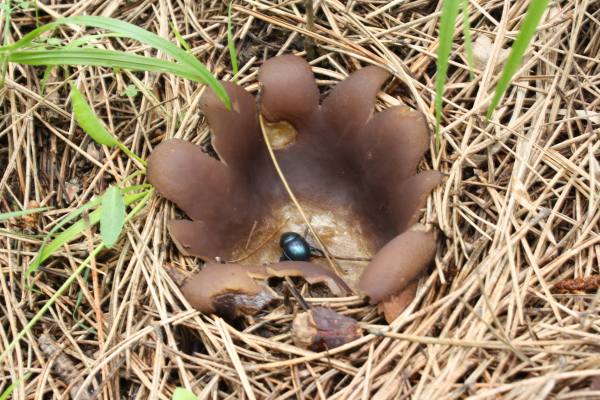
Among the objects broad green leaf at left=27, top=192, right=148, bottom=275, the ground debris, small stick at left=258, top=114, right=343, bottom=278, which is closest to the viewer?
the ground debris

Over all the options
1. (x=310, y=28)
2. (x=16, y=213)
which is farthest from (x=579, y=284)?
(x=16, y=213)

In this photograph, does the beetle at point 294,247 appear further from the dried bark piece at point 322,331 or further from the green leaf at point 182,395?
the green leaf at point 182,395

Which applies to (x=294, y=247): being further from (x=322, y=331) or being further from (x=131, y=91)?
(x=131, y=91)

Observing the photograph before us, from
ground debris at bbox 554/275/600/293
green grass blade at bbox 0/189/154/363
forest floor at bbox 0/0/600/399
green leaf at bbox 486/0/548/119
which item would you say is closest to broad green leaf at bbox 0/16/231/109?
forest floor at bbox 0/0/600/399

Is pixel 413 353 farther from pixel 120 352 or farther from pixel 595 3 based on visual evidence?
pixel 595 3

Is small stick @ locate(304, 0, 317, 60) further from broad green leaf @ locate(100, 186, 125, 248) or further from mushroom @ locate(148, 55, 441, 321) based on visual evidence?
broad green leaf @ locate(100, 186, 125, 248)

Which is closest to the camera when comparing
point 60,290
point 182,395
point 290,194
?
point 182,395
